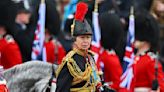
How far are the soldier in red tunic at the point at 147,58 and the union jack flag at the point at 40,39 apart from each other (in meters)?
1.15

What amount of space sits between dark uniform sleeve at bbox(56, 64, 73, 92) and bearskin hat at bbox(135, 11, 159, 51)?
2622mm

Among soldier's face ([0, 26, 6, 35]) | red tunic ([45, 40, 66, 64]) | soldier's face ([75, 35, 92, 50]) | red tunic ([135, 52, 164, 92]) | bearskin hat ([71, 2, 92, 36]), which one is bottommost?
red tunic ([135, 52, 164, 92])

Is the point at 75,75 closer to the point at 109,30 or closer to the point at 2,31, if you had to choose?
the point at 2,31

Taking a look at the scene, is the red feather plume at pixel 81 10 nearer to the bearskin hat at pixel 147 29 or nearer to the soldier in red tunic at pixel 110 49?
the soldier in red tunic at pixel 110 49

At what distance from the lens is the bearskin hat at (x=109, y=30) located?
8953mm

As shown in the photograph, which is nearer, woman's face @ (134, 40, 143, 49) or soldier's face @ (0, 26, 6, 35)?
soldier's face @ (0, 26, 6, 35)

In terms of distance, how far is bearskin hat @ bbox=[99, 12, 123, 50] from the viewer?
8.95 meters

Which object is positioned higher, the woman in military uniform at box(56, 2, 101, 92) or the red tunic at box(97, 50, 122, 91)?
the woman in military uniform at box(56, 2, 101, 92)

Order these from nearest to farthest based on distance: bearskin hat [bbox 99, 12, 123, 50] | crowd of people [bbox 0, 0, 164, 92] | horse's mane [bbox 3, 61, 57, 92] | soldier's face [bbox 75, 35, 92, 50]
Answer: soldier's face [bbox 75, 35, 92, 50] < horse's mane [bbox 3, 61, 57, 92] < crowd of people [bbox 0, 0, 164, 92] < bearskin hat [bbox 99, 12, 123, 50]

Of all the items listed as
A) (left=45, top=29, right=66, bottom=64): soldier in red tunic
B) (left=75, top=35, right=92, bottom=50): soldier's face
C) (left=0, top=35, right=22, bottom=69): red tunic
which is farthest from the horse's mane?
(left=45, top=29, right=66, bottom=64): soldier in red tunic

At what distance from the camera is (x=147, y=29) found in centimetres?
913

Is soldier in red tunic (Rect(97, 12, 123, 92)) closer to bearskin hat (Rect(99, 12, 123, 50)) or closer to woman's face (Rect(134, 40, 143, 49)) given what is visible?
bearskin hat (Rect(99, 12, 123, 50))

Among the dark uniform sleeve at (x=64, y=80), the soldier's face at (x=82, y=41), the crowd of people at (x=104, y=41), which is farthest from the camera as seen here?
the crowd of people at (x=104, y=41)

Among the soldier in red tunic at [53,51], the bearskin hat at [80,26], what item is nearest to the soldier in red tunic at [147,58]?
the soldier in red tunic at [53,51]
